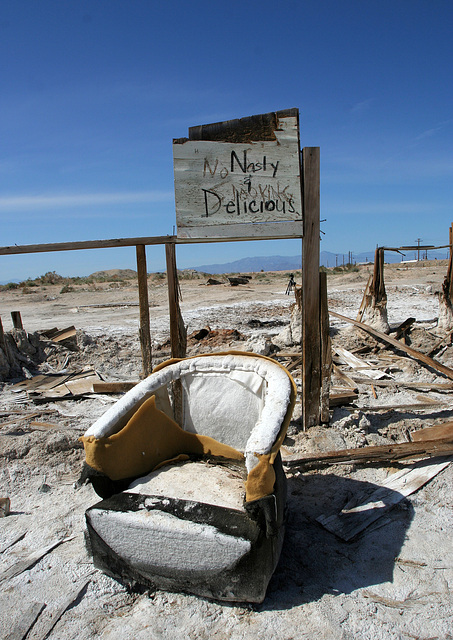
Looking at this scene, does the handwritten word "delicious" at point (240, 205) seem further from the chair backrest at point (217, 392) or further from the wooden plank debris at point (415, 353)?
the wooden plank debris at point (415, 353)

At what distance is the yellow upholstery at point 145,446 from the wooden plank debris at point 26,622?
0.89 m

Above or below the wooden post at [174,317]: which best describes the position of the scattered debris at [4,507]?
below

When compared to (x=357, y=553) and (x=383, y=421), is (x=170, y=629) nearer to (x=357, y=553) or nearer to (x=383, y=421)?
(x=357, y=553)

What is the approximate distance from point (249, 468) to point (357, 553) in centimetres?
135

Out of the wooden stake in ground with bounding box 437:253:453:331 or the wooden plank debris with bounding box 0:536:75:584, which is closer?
the wooden plank debris with bounding box 0:536:75:584

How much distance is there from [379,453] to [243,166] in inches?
132

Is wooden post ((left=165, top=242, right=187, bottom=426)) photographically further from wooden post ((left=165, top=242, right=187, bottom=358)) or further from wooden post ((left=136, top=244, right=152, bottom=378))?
wooden post ((left=136, top=244, right=152, bottom=378))

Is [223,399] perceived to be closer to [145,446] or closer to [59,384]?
[145,446]

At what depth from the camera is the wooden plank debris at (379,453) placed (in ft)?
14.1

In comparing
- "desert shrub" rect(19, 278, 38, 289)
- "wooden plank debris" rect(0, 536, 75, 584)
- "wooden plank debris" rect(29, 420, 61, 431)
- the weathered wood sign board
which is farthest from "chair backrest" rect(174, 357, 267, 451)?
"desert shrub" rect(19, 278, 38, 289)

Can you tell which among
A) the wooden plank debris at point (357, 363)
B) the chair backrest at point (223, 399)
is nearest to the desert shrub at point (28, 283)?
the wooden plank debris at point (357, 363)

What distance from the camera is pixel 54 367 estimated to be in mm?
8805

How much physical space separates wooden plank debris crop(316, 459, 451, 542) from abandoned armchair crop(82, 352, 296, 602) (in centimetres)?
71

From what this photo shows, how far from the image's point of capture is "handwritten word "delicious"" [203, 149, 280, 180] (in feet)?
14.9
